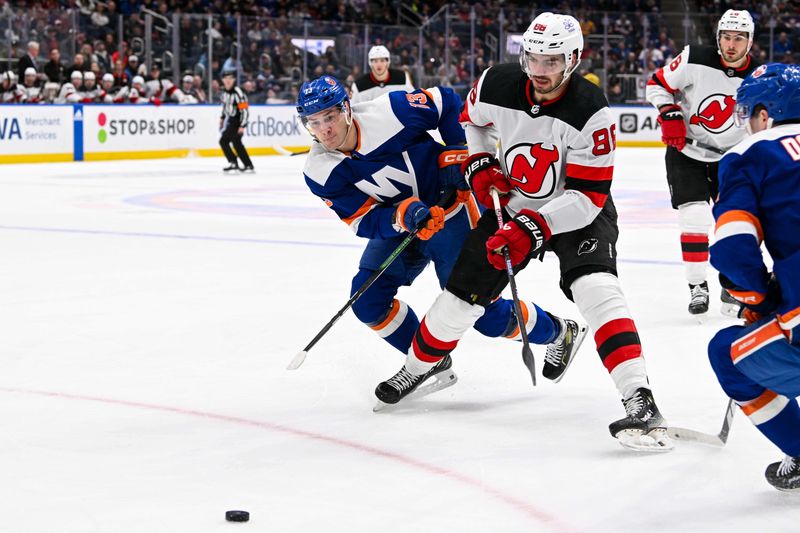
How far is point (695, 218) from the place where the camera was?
17.0 feet

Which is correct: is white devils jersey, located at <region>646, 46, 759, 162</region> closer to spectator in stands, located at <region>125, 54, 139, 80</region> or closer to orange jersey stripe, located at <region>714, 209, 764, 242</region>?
orange jersey stripe, located at <region>714, 209, 764, 242</region>

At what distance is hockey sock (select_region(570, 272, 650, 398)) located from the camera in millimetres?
2977

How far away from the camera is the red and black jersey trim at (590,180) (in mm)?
3049

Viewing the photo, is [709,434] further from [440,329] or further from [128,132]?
[128,132]

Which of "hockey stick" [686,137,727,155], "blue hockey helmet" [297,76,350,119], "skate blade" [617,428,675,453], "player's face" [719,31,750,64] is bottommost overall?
"skate blade" [617,428,675,453]

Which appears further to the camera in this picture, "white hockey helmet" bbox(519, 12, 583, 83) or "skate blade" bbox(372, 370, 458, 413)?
"skate blade" bbox(372, 370, 458, 413)

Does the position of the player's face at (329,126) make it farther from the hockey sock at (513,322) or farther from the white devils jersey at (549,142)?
the hockey sock at (513,322)

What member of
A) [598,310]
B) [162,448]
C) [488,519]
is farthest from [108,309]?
[488,519]

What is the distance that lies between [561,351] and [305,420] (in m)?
0.87

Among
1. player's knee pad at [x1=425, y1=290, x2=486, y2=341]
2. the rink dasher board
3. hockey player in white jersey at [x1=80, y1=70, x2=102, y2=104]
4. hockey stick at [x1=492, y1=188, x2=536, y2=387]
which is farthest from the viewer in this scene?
hockey player in white jersey at [x1=80, y1=70, x2=102, y2=104]

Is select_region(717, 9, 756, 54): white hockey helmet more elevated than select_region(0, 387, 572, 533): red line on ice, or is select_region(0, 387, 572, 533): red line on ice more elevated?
select_region(717, 9, 756, 54): white hockey helmet

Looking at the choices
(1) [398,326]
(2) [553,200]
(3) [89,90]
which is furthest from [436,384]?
(3) [89,90]

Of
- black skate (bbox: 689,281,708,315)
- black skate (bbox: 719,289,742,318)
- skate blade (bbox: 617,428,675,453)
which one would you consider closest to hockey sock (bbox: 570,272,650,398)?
skate blade (bbox: 617,428,675,453)

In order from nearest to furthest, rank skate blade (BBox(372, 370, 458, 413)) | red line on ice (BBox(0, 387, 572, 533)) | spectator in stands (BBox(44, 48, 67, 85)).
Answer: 1. red line on ice (BBox(0, 387, 572, 533))
2. skate blade (BBox(372, 370, 458, 413))
3. spectator in stands (BBox(44, 48, 67, 85))
